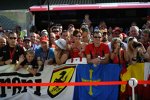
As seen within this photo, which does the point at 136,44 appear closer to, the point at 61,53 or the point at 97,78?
the point at 97,78

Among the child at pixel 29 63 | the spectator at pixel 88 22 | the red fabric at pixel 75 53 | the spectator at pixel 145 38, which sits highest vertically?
the spectator at pixel 88 22

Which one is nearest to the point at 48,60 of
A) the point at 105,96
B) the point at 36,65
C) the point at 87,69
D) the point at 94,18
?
the point at 36,65

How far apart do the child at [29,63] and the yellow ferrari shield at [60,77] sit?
0.51 metres

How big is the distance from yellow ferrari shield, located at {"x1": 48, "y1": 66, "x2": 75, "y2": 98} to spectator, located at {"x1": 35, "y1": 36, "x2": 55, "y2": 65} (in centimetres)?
33

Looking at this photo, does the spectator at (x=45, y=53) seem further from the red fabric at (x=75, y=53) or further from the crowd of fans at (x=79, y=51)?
the red fabric at (x=75, y=53)

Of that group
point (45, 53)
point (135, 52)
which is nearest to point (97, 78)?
point (135, 52)

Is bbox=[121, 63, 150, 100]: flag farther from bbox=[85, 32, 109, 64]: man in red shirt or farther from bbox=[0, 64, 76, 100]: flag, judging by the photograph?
bbox=[0, 64, 76, 100]: flag

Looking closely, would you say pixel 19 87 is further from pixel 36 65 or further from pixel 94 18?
pixel 94 18

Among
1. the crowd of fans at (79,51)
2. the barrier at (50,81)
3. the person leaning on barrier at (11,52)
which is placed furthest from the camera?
the person leaning on barrier at (11,52)

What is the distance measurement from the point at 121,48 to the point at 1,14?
13.8 m

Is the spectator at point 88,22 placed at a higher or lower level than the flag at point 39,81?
higher

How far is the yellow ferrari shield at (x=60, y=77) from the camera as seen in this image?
999 centimetres

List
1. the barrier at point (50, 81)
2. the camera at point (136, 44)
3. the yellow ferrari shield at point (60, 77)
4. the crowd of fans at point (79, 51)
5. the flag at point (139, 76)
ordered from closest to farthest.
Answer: the camera at point (136, 44), the crowd of fans at point (79, 51), the flag at point (139, 76), the barrier at point (50, 81), the yellow ferrari shield at point (60, 77)

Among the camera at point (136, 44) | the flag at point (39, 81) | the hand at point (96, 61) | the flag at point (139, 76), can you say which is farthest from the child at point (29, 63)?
the camera at point (136, 44)
